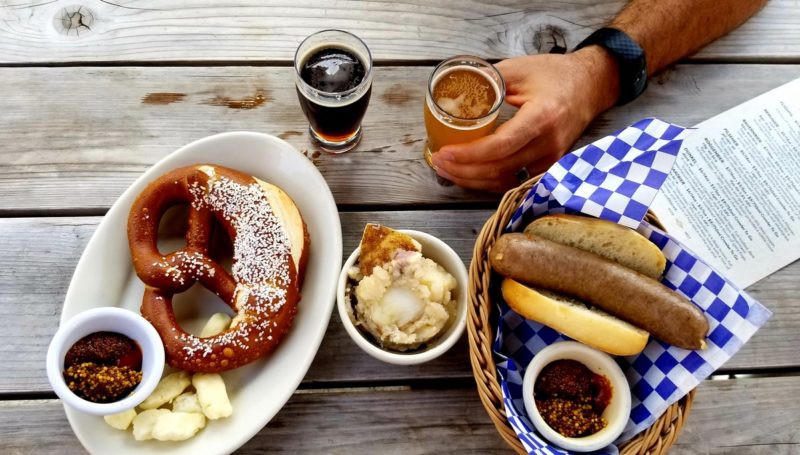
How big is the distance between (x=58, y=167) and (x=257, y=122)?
391mm

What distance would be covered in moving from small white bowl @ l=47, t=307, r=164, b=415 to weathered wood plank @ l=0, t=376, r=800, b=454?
200 mm

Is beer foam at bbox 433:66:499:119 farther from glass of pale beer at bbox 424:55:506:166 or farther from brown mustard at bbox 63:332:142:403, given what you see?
brown mustard at bbox 63:332:142:403

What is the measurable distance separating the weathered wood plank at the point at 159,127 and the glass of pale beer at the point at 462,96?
14 cm

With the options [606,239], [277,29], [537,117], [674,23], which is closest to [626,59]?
[674,23]

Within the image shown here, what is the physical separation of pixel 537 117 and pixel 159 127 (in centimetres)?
74

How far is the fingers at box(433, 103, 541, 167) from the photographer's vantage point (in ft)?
3.86

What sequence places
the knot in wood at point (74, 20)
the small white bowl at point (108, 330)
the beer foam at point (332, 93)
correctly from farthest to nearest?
the knot in wood at point (74, 20)
the beer foam at point (332, 93)
the small white bowl at point (108, 330)

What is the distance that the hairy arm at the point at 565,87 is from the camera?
1.20 m

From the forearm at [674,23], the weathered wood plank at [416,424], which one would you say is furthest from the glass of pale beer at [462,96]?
the weathered wood plank at [416,424]

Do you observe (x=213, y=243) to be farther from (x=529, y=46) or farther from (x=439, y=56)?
(x=529, y=46)

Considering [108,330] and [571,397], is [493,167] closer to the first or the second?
[571,397]

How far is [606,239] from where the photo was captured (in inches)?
41.1

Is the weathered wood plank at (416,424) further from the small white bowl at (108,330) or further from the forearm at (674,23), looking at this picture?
the forearm at (674,23)

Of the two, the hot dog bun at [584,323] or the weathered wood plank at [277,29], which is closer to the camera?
the hot dog bun at [584,323]
